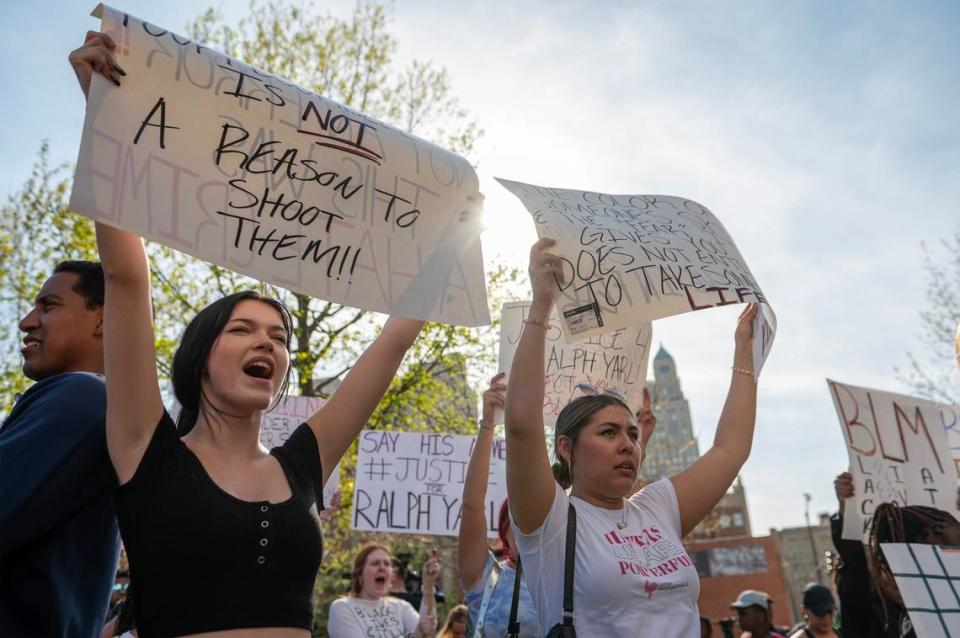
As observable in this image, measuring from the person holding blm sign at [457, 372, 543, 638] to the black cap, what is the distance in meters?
3.61

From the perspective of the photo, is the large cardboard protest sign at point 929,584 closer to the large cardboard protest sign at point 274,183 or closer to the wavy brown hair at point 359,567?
the large cardboard protest sign at point 274,183


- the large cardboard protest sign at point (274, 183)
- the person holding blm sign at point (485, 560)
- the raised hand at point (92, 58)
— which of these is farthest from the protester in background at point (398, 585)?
the raised hand at point (92, 58)

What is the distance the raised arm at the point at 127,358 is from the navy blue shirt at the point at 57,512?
0.12 meters

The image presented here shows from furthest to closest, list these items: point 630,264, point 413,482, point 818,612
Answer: point 413,482 → point 818,612 → point 630,264

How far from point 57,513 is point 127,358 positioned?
411 mm

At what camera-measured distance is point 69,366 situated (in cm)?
225

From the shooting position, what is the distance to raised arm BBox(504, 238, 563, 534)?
250cm

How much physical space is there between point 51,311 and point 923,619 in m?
3.50

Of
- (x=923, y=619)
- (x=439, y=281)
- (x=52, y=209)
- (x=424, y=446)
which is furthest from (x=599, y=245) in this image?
(x=52, y=209)

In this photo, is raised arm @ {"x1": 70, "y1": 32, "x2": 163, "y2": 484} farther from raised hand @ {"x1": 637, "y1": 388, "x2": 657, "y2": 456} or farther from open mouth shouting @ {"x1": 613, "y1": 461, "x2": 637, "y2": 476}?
raised hand @ {"x1": 637, "y1": 388, "x2": 657, "y2": 456}

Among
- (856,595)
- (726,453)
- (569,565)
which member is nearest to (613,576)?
(569,565)

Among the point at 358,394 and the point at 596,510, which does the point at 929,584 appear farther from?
the point at 358,394

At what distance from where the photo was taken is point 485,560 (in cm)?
405

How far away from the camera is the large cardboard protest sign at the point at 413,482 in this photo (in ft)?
20.8
